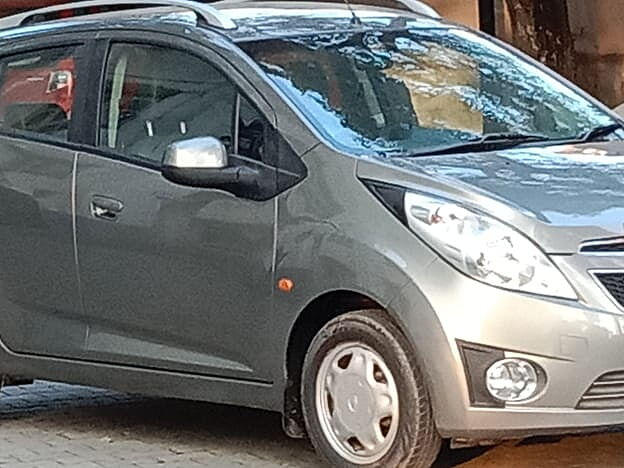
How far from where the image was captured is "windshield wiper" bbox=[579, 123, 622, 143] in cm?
723

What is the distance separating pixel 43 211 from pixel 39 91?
665mm

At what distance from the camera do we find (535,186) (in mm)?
6309

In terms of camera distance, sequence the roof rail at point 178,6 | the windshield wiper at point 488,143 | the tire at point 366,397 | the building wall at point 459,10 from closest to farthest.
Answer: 1. the tire at point 366,397
2. the windshield wiper at point 488,143
3. the roof rail at point 178,6
4. the building wall at point 459,10

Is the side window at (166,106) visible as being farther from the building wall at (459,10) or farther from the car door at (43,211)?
the building wall at (459,10)

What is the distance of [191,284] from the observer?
6.89m

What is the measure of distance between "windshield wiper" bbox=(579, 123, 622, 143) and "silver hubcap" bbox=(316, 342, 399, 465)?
1.53 meters

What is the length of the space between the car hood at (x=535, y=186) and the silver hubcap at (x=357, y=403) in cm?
69

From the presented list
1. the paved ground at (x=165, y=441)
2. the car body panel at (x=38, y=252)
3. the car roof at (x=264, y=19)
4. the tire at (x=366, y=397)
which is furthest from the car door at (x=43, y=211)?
the tire at (x=366, y=397)

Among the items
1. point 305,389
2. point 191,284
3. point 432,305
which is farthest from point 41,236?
point 432,305

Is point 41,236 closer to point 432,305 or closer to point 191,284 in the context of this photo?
point 191,284

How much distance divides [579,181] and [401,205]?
716 mm

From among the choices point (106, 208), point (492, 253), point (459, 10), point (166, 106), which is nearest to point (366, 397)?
point (492, 253)

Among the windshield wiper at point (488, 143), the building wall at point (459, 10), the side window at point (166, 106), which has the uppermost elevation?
the side window at point (166, 106)

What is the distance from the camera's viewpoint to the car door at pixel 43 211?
24.4 feet
